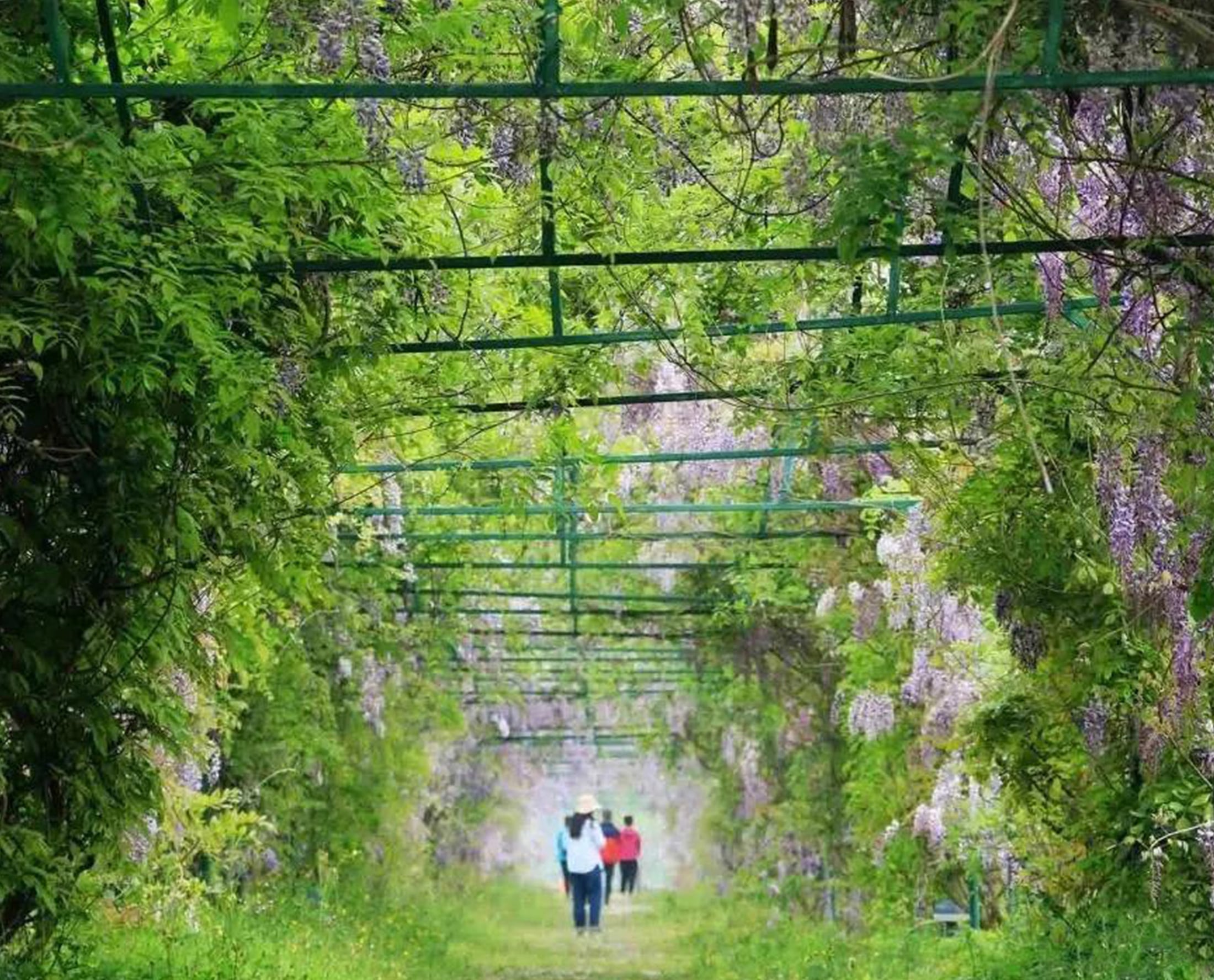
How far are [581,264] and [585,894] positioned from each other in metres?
12.1

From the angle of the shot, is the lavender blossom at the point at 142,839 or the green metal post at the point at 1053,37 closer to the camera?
the green metal post at the point at 1053,37

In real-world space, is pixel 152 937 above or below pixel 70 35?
below

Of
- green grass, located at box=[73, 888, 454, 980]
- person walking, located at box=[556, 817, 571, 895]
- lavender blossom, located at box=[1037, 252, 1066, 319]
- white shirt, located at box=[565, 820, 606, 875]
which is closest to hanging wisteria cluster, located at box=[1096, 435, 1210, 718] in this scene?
lavender blossom, located at box=[1037, 252, 1066, 319]

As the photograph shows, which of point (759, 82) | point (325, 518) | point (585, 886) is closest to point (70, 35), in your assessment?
point (759, 82)

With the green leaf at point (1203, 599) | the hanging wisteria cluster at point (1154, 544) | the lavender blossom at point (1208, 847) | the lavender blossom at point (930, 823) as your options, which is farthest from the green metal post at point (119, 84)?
the lavender blossom at point (930, 823)

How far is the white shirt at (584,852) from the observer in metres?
16.3

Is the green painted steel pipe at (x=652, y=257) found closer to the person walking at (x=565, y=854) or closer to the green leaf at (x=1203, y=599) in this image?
the green leaf at (x=1203, y=599)

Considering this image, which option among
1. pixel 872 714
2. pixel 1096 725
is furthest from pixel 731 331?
pixel 872 714

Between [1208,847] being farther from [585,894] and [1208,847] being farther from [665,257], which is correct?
[585,894]

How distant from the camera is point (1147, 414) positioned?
20.3 ft

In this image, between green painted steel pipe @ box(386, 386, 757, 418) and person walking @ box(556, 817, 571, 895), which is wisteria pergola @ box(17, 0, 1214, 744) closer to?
green painted steel pipe @ box(386, 386, 757, 418)

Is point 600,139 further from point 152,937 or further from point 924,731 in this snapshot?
point 924,731

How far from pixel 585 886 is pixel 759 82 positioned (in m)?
13.3

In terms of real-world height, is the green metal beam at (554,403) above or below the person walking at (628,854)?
above
